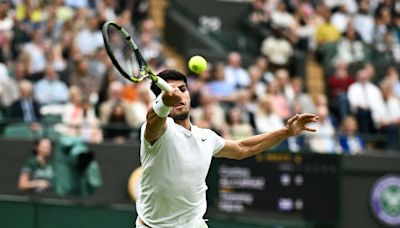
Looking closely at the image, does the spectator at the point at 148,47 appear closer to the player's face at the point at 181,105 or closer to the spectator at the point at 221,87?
the spectator at the point at 221,87

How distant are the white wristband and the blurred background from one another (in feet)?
21.5

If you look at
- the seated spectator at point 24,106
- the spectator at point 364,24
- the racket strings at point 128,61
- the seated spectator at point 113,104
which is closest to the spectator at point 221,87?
the seated spectator at point 113,104

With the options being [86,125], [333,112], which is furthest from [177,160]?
[333,112]

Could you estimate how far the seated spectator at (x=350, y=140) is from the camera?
18.1 meters

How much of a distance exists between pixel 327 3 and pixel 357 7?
2.32 ft

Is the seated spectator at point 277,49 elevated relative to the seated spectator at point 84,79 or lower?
elevated

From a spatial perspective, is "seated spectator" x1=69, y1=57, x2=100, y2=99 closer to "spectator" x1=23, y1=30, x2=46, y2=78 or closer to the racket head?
"spectator" x1=23, y1=30, x2=46, y2=78

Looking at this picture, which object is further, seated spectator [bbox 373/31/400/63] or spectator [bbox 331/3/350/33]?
spectator [bbox 331/3/350/33]

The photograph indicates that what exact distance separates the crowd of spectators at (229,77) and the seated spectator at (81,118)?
0.05ft

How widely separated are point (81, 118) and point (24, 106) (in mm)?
854

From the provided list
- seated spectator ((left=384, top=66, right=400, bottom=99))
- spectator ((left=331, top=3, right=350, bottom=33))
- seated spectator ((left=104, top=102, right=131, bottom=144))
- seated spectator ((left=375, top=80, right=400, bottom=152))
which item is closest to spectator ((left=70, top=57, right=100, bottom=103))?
seated spectator ((left=104, top=102, right=131, bottom=144))

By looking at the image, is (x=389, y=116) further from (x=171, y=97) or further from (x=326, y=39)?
(x=171, y=97)

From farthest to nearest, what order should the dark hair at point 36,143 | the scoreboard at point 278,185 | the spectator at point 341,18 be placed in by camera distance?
the spectator at point 341,18 → the scoreboard at point 278,185 → the dark hair at point 36,143

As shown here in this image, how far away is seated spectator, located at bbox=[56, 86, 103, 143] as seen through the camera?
15.9 metres
